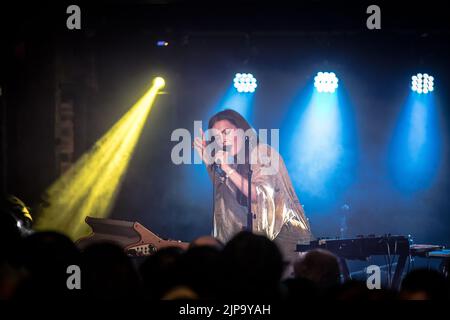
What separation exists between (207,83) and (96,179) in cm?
259

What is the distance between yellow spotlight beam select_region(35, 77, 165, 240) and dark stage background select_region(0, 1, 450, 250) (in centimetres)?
15

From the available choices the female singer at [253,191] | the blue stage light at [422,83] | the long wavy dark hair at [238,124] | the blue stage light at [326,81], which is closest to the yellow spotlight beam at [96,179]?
the blue stage light at [326,81]

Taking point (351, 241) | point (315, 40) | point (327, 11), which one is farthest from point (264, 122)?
point (351, 241)

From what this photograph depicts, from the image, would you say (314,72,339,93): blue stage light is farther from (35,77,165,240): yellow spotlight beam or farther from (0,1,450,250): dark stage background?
(35,77,165,240): yellow spotlight beam

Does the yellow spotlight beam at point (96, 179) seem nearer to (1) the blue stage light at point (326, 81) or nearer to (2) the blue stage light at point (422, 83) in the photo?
(1) the blue stage light at point (326, 81)

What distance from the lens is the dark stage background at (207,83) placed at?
9688mm

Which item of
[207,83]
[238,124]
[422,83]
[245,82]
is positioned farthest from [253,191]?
[422,83]

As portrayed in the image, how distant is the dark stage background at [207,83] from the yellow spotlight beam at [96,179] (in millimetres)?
153

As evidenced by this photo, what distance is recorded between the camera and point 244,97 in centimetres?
1150

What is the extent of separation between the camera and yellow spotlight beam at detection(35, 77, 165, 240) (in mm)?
10164

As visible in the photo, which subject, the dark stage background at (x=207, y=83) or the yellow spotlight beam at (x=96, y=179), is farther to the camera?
the yellow spotlight beam at (x=96, y=179)

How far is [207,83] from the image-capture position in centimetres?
1158

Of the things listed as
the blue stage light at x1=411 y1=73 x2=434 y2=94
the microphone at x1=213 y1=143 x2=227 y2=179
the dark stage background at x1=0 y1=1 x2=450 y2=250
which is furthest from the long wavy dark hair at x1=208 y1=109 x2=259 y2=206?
the blue stage light at x1=411 y1=73 x2=434 y2=94

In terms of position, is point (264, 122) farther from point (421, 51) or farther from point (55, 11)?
point (55, 11)
